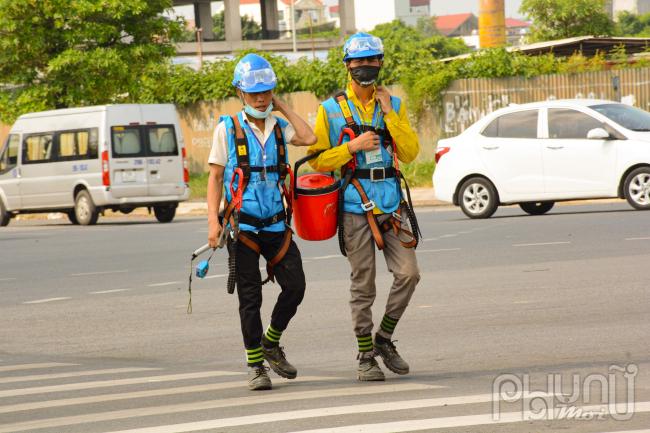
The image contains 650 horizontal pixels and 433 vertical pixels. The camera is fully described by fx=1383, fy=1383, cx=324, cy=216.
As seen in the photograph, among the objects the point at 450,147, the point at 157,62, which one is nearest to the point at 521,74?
the point at 157,62

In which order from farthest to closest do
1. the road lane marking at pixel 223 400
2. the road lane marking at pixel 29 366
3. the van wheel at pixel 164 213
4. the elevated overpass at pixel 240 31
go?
the elevated overpass at pixel 240 31 → the van wheel at pixel 164 213 → the road lane marking at pixel 29 366 → the road lane marking at pixel 223 400

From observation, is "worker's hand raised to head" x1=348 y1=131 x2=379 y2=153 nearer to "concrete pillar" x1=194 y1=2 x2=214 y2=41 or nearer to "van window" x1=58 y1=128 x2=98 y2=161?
"van window" x1=58 y1=128 x2=98 y2=161

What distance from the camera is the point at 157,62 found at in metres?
37.0

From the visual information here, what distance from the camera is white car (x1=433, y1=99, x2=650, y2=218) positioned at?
20.0 meters

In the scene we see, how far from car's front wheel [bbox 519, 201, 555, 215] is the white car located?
415 mm

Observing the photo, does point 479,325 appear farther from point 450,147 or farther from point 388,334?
point 450,147

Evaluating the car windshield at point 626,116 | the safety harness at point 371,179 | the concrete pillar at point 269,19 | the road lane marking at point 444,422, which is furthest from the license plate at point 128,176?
the concrete pillar at point 269,19

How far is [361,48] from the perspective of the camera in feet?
25.9

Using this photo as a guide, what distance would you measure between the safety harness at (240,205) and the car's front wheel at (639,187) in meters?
12.7

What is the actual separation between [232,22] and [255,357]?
209 feet

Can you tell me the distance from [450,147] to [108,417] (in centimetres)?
1522

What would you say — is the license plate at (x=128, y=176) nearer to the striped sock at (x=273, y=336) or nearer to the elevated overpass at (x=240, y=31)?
the striped sock at (x=273, y=336)

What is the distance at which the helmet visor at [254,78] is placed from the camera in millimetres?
7836

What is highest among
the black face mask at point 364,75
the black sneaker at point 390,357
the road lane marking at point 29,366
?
the black face mask at point 364,75
